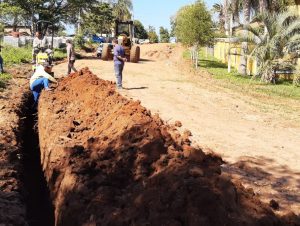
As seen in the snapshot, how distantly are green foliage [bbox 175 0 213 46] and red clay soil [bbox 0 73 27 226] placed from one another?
17.6m

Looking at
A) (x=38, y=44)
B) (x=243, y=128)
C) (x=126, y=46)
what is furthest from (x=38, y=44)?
(x=126, y=46)

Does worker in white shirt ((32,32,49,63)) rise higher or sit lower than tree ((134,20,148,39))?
lower

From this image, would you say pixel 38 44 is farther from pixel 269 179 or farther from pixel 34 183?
pixel 269 179

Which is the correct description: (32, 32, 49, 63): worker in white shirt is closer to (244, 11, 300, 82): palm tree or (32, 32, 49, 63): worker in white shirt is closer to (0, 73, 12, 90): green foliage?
(0, 73, 12, 90): green foliage

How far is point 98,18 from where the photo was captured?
4491 centimetres

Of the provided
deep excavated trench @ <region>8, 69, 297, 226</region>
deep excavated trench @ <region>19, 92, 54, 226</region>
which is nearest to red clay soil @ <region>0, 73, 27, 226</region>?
deep excavated trench @ <region>19, 92, 54, 226</region>

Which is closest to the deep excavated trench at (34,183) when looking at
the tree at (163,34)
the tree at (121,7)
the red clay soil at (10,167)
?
the red clay soil at (10,167)

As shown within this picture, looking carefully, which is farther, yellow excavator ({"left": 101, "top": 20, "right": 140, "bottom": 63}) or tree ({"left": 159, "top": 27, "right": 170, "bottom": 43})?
tree ({"left": 159, "top": 27, "right": 170, "bottom": 43})

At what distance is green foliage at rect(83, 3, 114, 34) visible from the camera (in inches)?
1296

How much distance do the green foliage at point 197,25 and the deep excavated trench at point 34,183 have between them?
1770 cm

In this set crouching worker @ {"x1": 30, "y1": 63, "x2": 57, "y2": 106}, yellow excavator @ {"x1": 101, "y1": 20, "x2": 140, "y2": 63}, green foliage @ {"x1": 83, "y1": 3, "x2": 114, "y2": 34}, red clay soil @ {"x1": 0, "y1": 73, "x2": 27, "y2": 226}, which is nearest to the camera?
red clay soil @ {"x1": 0, "y1": 73, "x2": 27, "y2": 226}

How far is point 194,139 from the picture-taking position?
827cm

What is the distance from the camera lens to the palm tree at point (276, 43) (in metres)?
18.2

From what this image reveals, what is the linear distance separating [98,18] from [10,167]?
4010cm
